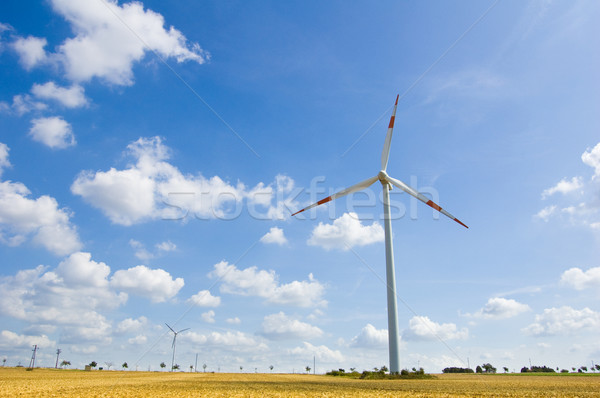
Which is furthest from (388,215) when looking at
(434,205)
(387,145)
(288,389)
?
(288,389)

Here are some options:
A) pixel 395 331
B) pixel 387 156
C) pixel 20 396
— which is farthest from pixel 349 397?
pixel 387 156

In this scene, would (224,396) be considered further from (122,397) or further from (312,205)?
(312,205)

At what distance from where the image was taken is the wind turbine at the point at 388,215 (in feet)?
209

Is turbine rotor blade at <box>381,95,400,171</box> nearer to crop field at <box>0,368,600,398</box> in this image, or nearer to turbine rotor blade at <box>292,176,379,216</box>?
turbine rotor blade at <box>292,176,379,216</box>

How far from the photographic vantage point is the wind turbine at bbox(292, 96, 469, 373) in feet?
209

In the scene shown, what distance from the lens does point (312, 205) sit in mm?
79625

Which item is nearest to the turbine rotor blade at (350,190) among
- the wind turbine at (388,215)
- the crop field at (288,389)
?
the wind turbine at (388,215)

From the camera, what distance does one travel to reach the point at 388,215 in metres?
72.9

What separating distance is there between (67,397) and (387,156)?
65.7 m

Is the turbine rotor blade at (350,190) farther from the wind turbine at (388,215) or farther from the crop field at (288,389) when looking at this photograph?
the crop field at (288,389)

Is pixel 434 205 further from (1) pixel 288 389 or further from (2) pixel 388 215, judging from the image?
(1) pixel 288 389

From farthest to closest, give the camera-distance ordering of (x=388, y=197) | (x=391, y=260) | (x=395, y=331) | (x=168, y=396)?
(x=388, y=197) < (x=391, y=260) < (x=395, y=331) < (x=168, y=396)

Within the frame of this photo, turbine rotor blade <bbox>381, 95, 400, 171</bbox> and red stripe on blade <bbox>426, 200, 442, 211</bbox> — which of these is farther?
turbine rotor blade <bbox>381, 95, 400, 171</bbox>

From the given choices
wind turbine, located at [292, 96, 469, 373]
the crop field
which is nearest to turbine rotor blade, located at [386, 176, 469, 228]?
wind turbine, located at [292, 96, 469, 373]
